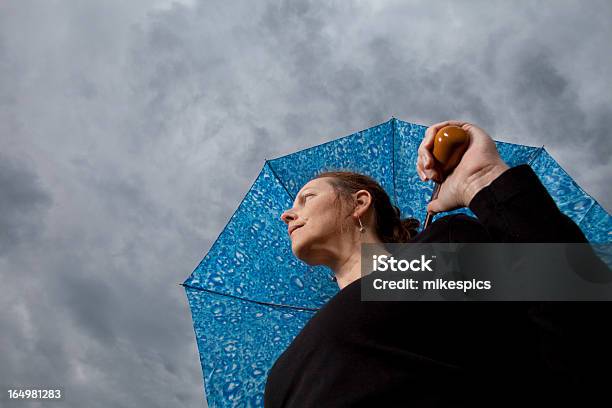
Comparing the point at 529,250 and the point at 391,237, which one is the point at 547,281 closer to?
the point at 529,250

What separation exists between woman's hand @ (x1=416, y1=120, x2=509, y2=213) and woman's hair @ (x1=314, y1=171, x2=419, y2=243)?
0.96m

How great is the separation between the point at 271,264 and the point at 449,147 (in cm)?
244

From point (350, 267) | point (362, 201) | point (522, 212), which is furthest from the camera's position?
point (362, 201)

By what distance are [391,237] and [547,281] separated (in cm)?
140

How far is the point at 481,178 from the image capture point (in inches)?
56.6

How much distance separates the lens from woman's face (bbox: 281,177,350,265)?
2365 mm

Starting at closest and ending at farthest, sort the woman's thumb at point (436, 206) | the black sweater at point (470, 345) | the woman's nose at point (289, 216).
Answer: the black sweater at point (470, 345) → the woman's thumb at point (436, 206) → the woman's nose at point (289, 216)

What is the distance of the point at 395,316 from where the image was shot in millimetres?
1639

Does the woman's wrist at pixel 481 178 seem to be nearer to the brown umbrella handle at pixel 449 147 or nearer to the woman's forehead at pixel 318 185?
the brown umbrella handle at pixel 449 147

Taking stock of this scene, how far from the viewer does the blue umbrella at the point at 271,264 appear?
3412 millimetres

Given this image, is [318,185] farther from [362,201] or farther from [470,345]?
[470,345]

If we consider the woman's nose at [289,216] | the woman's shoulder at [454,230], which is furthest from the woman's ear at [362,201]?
the woman's shoulder at [454,230]

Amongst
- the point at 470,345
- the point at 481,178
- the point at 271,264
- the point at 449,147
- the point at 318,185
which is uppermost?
the point at 271,264

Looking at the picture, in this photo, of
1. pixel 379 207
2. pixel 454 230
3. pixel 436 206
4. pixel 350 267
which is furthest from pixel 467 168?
pixel 379 207
